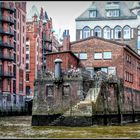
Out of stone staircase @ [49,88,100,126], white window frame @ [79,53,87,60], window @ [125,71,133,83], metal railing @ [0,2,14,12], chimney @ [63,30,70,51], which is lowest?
stone staircase @ [49,88,100,126]

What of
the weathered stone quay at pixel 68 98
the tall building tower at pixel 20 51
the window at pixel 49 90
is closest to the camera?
the weathered stone quay at pixel 68 98

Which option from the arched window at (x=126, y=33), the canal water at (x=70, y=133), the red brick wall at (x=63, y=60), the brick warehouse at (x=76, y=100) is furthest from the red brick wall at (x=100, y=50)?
the arched window at (x=126, y=33)

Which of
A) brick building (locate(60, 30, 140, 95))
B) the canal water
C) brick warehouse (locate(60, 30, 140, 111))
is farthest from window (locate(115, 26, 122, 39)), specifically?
the canal water

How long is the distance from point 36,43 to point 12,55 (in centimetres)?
1961

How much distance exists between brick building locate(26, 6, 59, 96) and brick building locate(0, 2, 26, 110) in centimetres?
653

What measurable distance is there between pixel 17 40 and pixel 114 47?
5341 centimetres

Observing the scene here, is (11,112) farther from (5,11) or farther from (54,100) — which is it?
(54,100)

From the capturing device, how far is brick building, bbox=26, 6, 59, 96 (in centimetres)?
11931

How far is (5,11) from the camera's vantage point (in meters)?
99.9

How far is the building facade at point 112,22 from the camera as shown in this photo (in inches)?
3408

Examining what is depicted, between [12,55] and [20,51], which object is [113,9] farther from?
[20,51]

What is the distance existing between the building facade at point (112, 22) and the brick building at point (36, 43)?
1135 inches

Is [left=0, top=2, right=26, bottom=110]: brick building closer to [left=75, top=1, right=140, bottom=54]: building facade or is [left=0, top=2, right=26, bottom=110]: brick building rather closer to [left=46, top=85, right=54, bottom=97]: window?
[left=75, top=1, right=140, bottom=54]: building facade

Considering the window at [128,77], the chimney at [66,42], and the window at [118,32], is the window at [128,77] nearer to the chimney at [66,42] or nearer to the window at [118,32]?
the chimney at [66,42]
